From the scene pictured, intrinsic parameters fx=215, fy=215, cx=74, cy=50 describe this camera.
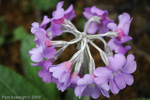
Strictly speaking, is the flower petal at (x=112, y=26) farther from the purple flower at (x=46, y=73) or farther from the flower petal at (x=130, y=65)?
the purple flower at (x=46, y=73)

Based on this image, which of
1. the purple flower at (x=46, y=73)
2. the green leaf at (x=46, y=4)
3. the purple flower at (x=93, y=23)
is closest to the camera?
the purple flower at (x=46, y=73)

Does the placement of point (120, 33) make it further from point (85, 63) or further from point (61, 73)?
point (61, 73)

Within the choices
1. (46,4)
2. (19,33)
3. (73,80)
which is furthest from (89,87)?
(46,4)

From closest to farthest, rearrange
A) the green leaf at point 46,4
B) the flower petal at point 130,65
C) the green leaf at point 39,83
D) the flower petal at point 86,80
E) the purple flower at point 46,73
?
the flower petal at point 86,80 < the flower petal at point 130,65 < the purple flower at point 46,73 < the green leaf at point 39,83 < the green leaf at point 46,4

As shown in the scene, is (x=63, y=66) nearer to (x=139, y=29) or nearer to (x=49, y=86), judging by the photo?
(x=49, y=86)

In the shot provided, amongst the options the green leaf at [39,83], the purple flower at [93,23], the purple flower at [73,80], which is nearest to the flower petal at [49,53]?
the purple flower at [73,80]
